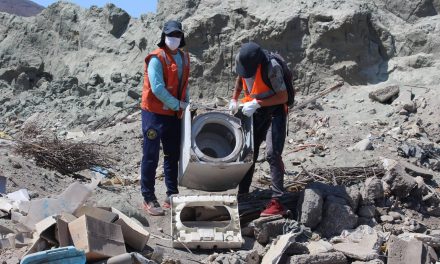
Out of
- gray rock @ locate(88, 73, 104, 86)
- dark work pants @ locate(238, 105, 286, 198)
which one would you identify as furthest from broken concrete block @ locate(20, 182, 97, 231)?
gray rock @ locate(88, 73, 104, 86)

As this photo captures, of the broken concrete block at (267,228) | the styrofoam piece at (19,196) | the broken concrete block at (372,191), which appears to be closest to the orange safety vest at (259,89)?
the broken concrete block at (267,228)

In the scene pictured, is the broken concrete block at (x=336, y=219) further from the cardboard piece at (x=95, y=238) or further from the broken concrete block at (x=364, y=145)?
the broken concrete block at (x=364, y=145)

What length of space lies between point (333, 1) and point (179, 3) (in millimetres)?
3657

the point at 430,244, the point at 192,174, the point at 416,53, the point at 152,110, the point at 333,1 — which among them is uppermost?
the point at 333,1

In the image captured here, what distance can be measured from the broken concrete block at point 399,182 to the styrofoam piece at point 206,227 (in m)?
1.65

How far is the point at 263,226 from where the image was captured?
17.4 feet

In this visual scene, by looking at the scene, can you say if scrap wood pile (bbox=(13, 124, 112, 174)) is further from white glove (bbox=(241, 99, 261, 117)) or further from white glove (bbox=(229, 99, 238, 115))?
white glove (bbox=(241, 99, 261, 117))

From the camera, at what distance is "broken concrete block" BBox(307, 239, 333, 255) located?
498 cm

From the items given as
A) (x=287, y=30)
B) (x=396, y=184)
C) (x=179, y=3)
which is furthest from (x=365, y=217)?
(x=179, y=3)

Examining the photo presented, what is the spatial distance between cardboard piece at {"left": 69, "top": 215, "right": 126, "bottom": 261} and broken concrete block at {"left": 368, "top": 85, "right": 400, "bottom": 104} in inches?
286

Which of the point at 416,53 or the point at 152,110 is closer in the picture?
the point at 152,110

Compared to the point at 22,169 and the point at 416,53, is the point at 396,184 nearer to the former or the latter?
the point at 22,169

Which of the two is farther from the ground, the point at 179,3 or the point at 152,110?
the point at 179,3

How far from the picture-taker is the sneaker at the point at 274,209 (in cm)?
545
